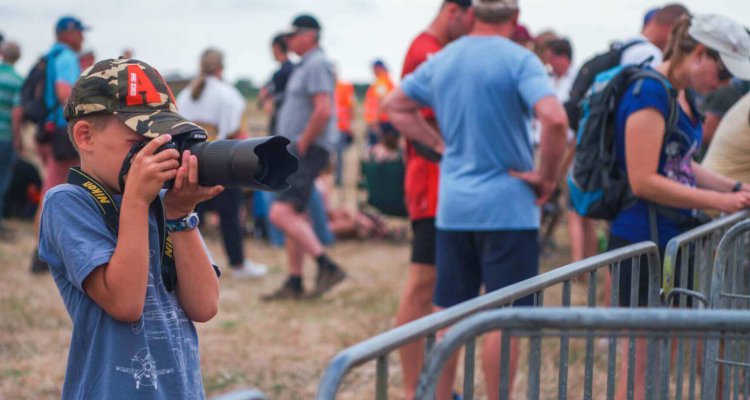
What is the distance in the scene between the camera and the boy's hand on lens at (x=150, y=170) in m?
1.79

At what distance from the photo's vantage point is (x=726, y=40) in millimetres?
3211

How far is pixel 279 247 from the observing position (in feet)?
30.0

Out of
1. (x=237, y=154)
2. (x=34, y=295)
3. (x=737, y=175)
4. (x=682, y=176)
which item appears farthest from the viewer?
(x=34, y=295)

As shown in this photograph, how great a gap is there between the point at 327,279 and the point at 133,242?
476 cm

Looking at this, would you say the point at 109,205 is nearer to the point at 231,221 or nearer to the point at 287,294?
the point at 287,294

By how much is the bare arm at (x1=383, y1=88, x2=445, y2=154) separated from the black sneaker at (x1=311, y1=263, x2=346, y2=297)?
2794 millimetres

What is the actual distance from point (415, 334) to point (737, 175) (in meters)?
3.13

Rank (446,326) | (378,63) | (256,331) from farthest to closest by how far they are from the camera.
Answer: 1. (378,63)
2. (256,331)
3. (446,326)

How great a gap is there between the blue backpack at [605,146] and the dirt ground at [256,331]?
1548 millimetres

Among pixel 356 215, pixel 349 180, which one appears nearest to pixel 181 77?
pixel 356 215

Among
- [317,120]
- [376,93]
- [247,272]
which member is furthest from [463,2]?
[376,93]

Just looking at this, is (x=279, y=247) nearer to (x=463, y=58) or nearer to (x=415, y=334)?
(x=463, y=58)

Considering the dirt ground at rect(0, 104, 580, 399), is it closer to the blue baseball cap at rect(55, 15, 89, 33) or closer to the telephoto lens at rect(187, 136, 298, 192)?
the blue baseball cap at rect(55, 15, 89, 33)

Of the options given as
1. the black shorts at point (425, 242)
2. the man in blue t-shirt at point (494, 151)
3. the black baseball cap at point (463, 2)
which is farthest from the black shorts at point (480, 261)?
the black baseball cap at point (463, 2)
